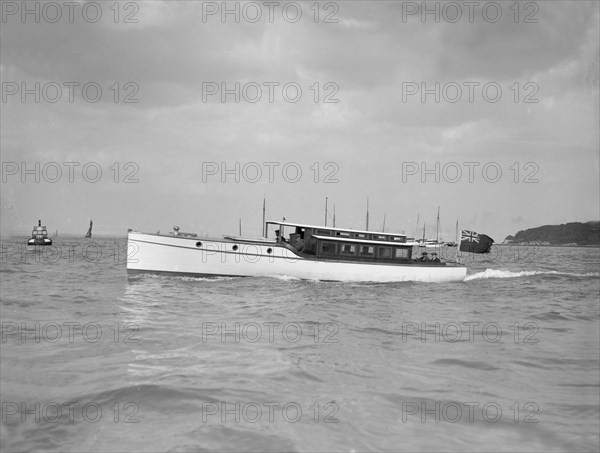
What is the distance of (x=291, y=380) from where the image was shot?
9.30 meters

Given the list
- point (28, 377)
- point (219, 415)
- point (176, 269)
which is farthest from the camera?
point (176, 269)

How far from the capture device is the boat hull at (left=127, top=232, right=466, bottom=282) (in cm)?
3491

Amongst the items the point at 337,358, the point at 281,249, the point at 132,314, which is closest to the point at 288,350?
the point at 337,358

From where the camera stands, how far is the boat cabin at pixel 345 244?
35.8 metres

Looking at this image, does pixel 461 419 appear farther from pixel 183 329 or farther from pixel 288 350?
pixel 183 329

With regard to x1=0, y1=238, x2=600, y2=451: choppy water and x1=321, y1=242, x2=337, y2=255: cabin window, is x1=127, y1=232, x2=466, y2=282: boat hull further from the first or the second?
x1=0, y1=238, x2=600, y2=451: choppy water

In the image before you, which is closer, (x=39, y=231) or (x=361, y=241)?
(x=361, y=241)

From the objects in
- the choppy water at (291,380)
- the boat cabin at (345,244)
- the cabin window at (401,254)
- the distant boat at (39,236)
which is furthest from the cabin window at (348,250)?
the distant boat at (39,236)

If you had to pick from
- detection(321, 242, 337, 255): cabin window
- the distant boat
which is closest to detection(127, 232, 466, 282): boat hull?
detection(321, 242, 337, 255): cabin window

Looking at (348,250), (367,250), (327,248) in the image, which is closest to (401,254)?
Result: (367,250)

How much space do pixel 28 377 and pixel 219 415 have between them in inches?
173

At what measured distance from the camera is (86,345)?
39.4ft

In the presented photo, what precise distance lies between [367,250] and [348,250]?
5.10ft

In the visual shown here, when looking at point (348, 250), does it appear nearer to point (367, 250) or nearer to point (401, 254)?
point (367, 250)
